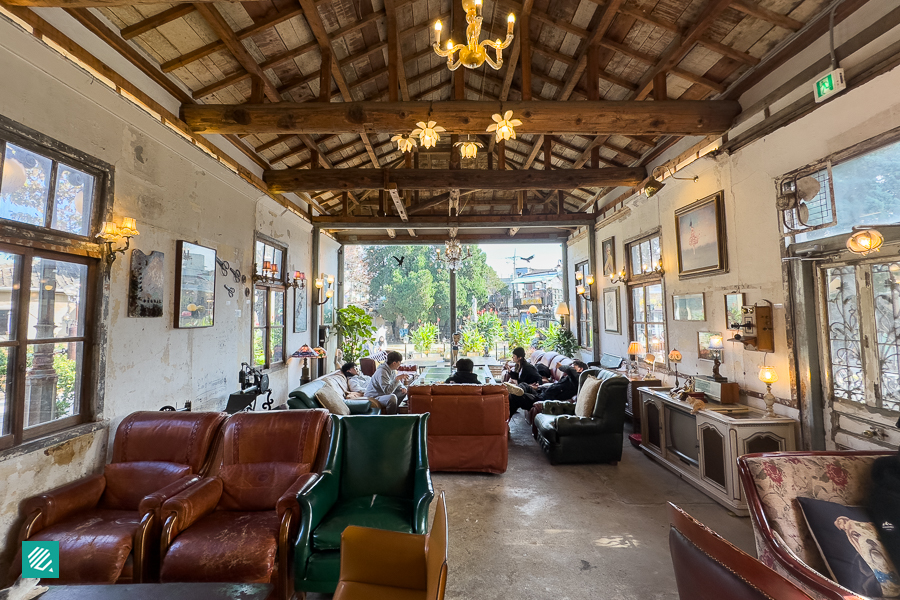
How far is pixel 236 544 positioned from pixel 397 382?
3.50 m

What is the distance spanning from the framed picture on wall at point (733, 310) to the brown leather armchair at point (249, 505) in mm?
4122

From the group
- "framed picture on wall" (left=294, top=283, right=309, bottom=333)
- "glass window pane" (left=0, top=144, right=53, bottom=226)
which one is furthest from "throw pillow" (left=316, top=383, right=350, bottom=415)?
"framed picture on wall" (left=294, top=283, right=309, bottom=333)

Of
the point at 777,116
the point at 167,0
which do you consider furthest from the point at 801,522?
the point at 167,0

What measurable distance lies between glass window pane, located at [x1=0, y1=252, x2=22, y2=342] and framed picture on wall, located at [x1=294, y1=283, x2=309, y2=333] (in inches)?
192

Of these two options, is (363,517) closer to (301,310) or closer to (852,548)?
(852,548)

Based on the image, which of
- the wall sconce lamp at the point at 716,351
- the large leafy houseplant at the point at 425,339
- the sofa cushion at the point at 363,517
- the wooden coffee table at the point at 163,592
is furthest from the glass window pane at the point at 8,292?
the large leafy houseplant at the point at 425,339

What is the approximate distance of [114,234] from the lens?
304cm

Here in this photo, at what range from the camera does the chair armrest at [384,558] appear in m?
1.36

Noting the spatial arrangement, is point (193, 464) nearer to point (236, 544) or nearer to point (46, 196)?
point (236, 544)

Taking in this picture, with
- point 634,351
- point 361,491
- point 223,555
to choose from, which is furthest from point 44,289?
point 634,351

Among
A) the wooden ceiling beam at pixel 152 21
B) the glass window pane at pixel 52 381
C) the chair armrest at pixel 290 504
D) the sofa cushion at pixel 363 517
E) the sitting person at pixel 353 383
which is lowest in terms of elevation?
the sofa cushion at pixel 363 517

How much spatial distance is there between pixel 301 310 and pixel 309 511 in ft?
19.9

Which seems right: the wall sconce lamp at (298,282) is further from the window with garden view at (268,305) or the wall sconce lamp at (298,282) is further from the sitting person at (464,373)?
the sitting person at (464,373)

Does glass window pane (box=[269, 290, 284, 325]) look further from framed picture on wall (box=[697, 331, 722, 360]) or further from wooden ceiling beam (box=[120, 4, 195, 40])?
framed picture on wall (box=[697, 331, 722, 360])
